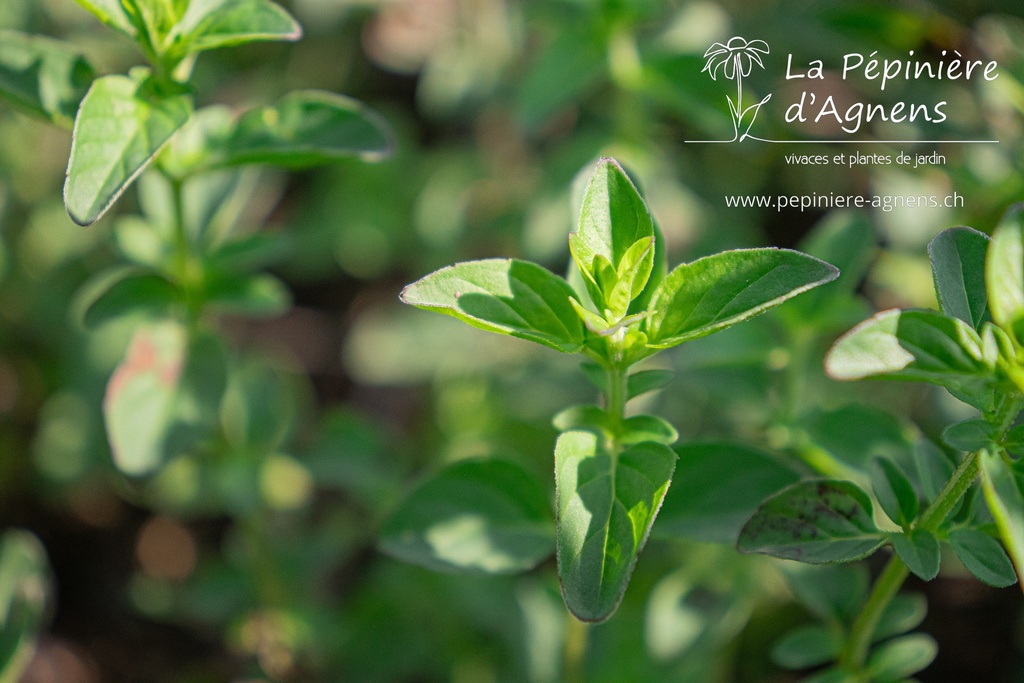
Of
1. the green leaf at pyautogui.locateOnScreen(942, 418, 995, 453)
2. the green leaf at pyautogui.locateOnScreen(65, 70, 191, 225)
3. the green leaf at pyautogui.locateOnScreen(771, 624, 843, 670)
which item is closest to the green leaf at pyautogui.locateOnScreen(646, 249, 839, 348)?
the green leaf at pyautogui.locateOnScreen(942, 418, 995, 453)

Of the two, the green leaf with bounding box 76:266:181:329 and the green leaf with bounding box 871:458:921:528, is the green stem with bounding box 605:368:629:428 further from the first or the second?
the green leaf with bounding box 76:266:181:329

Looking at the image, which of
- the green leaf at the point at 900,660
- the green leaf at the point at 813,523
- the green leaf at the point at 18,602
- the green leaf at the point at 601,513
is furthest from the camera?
the green leaf at the point at 18,602

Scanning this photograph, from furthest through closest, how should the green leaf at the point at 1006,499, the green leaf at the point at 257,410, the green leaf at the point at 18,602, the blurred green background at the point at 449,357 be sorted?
the green leaf at the point at 257,410, the blurred green background at the point at 449,357, the green leaf at the point at 18,602, the green leaf at the point at 1006,499

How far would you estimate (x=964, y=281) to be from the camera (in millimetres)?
1223

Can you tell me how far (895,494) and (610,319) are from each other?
0.52 metres

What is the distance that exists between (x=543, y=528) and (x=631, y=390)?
1.24 feet

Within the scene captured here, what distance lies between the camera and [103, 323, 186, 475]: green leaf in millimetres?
1657

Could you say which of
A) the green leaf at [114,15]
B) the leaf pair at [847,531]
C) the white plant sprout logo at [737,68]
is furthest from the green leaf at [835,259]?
the green leaf at [114,15]

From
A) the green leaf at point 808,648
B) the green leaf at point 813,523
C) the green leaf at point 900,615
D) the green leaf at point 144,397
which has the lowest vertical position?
the green leaf at point 808,648

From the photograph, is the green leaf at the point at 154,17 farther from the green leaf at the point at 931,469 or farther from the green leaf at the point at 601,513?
the green leaf at the point at 931,469

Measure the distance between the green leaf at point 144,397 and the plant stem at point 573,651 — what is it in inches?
36.0

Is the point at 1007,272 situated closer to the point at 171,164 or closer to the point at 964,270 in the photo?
the point at 964,270

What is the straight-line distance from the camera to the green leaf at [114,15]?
1409 millimetres

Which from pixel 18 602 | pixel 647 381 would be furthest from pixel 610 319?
pixel 18 602
